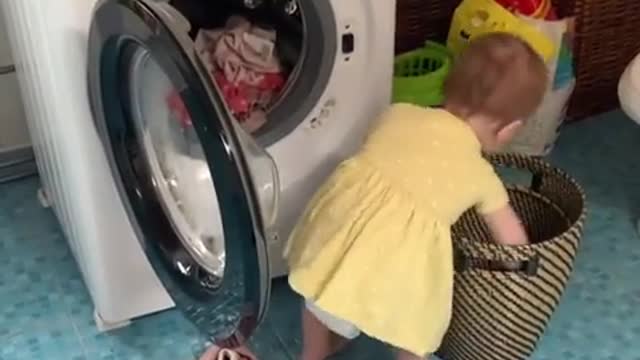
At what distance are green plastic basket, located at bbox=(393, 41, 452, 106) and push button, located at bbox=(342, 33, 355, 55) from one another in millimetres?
323

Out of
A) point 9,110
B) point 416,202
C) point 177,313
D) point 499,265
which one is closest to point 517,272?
point 499,265

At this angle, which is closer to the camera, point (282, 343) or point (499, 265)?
point (499, 265)

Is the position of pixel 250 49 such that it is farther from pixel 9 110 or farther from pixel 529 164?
pixel 9 110

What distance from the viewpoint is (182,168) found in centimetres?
167

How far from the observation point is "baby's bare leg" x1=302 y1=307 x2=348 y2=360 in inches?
66.7

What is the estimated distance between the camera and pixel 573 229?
155cm

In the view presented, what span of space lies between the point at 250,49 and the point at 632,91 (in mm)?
597

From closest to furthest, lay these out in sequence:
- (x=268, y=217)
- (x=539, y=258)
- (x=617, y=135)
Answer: (x=268, y=217)
(x=539, y=258)
(x=617, y=135)

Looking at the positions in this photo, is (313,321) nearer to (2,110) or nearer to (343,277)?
(343,277)

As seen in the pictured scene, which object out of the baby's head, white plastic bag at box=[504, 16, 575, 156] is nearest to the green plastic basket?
white plastic bag at box=[504, 16, 575, 156]

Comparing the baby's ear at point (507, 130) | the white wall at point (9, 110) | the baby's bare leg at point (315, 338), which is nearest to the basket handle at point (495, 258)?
the baby's ear at point (507, 130)

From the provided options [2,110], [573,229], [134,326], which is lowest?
[134,326]

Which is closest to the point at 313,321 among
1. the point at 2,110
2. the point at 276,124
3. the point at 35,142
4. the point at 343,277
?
the point at 343,277

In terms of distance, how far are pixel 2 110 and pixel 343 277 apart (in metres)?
0.99
